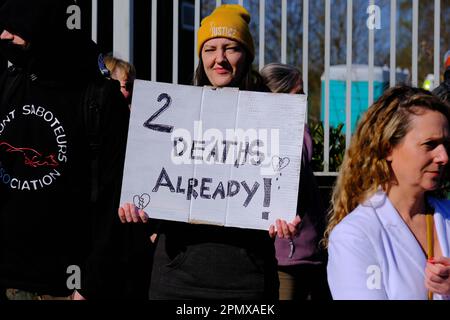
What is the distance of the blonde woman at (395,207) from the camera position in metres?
2.93

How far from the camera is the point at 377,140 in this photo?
315cm

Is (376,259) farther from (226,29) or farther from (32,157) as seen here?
(32,157)

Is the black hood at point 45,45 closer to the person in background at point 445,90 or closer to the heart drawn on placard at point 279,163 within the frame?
the heart drawn on placard at point 279,163

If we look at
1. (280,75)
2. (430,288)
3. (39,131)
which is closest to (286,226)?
(430,288)

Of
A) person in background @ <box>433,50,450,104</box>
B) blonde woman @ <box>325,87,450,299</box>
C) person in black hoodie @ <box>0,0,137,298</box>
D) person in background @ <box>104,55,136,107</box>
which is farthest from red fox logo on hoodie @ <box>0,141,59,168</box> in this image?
person in background @ <box>433,50,450,104</box>

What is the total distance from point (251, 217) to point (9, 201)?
0.96 meters

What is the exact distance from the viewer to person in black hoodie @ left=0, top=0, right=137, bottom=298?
374cm

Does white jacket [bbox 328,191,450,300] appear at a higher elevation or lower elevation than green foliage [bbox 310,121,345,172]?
lower

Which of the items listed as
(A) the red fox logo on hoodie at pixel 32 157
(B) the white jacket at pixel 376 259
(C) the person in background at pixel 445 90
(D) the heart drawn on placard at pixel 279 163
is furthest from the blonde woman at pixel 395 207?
(C) the person in background at pixel 445 90

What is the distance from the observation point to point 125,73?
5633mm

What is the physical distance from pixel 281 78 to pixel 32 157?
79.3 inches

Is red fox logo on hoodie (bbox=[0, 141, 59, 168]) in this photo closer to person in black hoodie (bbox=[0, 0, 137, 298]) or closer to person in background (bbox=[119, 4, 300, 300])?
person in black hoodie (bbox=[0, 0, 137, 298])

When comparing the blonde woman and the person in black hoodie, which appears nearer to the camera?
the blonde woman
